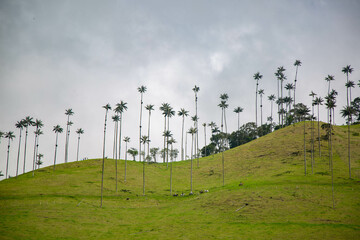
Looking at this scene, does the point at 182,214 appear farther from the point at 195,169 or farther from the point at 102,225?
the point at 195,169

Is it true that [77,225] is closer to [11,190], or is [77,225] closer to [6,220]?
[6,220]

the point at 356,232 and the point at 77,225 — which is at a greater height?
the point at 356,232

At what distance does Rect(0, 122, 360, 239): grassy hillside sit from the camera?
51.6 metres

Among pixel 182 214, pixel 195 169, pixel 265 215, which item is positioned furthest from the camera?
pixel 195 169

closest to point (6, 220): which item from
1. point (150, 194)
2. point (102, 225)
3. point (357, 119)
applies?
point (102, 225)

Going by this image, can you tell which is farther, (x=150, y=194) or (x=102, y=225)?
(x=150, y=194)

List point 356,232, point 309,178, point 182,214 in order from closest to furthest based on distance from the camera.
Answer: point 356,232
point 182,214
point 309,178

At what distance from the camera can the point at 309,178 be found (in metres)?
85.0

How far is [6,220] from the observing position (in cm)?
5544

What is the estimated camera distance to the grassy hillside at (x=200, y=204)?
5159 centimetres

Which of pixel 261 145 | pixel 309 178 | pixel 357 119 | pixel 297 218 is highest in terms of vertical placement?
pixel 357 119

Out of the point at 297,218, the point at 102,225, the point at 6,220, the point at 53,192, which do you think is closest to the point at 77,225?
the point at 102,225

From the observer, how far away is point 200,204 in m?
75.2

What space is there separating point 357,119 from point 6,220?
188947 mm
